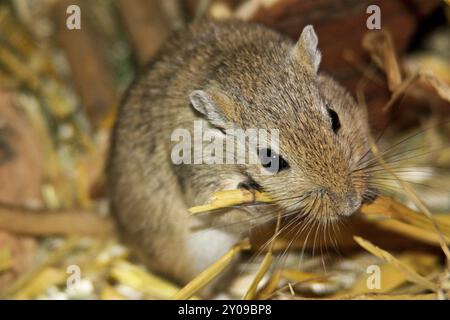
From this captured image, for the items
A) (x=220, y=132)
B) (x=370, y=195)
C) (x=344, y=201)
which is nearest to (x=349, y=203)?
(x=344, y=201)

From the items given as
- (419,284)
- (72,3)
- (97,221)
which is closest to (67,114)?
(72,3)

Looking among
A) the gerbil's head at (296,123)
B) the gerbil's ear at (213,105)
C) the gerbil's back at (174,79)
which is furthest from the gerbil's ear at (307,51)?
the gerbil's ear at (213,105)

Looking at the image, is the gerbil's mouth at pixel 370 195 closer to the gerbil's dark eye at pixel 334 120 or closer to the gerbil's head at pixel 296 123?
the gerbil's head at pixel 296 123

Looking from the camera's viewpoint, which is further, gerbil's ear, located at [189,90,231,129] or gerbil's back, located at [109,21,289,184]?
gerbil's back, located at [109,21,289,184]

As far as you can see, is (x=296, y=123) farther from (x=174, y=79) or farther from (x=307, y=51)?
(x=174, y=79)

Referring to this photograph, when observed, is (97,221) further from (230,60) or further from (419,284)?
(419,284)

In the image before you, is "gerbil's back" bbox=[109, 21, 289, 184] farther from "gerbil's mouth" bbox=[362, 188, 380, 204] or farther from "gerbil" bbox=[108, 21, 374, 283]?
"gerbil's mouth" bbox=[362, 188, 380, 204]

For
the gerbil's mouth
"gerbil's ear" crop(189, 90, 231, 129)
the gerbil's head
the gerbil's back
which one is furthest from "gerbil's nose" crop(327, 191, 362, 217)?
the gerbil's back
